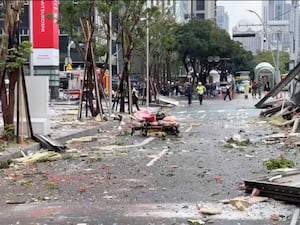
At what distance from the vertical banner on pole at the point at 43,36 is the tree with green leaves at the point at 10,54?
107 feet

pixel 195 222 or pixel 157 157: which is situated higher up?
pixel 195 222

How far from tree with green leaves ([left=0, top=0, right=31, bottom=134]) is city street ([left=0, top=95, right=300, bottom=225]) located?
7.44 feet

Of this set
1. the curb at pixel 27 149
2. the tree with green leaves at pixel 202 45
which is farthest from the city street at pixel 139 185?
the tree with green leaves at pixel 202 45

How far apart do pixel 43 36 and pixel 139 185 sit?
4254 cm

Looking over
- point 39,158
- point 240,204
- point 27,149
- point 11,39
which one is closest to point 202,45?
point 11,39

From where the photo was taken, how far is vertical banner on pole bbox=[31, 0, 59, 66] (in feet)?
166

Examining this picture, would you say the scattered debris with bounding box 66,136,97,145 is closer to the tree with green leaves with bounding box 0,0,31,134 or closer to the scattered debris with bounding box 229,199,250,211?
the tree with green leaves with bounding box 0,0,31,134

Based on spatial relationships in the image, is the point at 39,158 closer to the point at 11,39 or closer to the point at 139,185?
the point at 11,39

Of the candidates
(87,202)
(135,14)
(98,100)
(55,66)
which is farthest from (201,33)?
(87,202)

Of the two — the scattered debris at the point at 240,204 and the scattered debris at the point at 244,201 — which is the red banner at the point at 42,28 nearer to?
the scattered debris at the point at 244,201

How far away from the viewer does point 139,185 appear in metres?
10.7

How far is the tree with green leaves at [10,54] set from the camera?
1673cm

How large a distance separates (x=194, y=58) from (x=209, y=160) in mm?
67771

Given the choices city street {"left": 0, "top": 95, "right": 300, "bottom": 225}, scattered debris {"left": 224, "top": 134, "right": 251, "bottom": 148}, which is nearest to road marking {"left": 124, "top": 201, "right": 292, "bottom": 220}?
city street {"left": 0, "top": 95, "right": 300, "bottom": 225}
